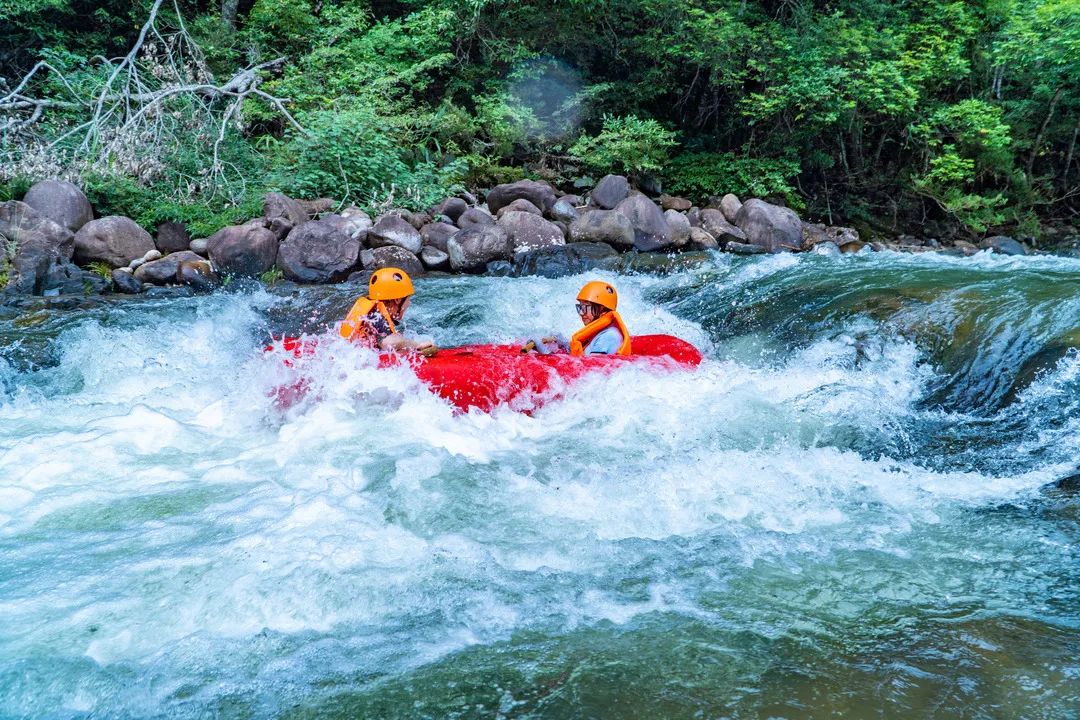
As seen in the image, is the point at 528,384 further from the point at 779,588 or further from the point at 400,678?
the point at 400,678

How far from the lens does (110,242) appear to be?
27.5 ft

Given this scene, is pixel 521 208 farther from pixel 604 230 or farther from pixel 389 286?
pixel 389 286

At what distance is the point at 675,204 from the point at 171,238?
21.7 ft

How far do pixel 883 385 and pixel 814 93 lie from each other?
7.28 metres

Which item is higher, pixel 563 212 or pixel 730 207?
pixel 563 212

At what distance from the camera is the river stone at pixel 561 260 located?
9.12m

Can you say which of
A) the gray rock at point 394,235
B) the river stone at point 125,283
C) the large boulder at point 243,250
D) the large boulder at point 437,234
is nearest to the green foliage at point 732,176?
the large boulder at point 437,234

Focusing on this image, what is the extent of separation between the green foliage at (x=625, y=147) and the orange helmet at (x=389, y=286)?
22.5 feet

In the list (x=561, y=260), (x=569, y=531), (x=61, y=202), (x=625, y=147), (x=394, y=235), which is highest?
(x=625, y=147)

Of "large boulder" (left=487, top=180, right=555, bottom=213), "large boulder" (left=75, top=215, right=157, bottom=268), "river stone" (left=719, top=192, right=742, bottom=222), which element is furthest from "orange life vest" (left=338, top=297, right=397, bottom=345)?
"river stone" (left=719, top=192, right=742, bottom=222)

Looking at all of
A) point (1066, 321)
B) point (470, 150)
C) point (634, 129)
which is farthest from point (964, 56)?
point (1066, 321)

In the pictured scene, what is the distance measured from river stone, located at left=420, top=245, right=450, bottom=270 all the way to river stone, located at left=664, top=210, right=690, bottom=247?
2872 mm

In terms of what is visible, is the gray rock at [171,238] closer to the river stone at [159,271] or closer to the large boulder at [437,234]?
the river stone at [159,271]

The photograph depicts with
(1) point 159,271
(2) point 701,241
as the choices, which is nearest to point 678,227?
(2) point 701,241
